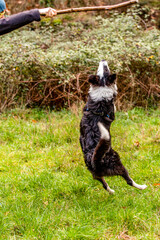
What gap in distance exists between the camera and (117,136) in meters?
A: 5.65

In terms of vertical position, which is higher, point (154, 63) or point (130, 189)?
point (154, 63)

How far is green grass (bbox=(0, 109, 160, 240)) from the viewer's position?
3148mm

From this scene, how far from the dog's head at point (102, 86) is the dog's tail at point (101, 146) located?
765 mm

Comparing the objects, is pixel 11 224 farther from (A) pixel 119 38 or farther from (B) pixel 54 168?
(A) pixel 119 38

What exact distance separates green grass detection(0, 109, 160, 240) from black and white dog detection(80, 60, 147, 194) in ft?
1.08

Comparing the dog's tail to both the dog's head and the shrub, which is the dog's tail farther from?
the shrub

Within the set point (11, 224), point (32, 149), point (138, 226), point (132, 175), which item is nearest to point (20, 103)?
point (32, 149)

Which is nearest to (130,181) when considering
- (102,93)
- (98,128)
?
(98,128)

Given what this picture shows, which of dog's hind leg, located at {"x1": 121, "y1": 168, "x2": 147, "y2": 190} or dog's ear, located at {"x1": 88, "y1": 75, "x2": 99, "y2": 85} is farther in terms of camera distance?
dog's ear, located at {"x1": 88, "y1": 75, "x2": 99, "y2": 85}

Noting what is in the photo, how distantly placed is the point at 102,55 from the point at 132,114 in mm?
1625

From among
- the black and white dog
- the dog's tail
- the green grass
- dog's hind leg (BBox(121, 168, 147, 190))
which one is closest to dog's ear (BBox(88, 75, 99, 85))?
the black and white dog

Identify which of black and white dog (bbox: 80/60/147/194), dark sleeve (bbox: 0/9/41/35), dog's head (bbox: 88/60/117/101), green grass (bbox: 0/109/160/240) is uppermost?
dark sleeve (bbox: 0/9/41/35)

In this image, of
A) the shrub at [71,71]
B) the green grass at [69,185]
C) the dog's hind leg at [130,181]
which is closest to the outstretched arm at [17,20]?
the green grass at [69,185]

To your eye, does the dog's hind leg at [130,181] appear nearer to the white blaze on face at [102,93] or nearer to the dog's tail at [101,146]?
the dog's tail at [101,146]
